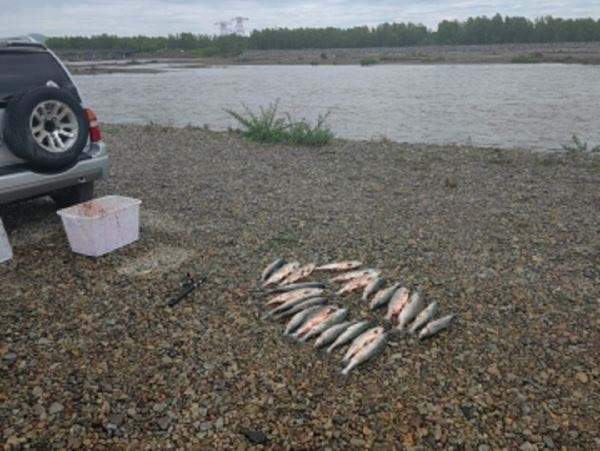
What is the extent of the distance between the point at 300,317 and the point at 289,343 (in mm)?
338

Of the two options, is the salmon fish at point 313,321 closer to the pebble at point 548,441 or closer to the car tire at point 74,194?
the pebble at point 548,441

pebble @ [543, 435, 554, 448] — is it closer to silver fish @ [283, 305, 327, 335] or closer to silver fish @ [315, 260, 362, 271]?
silver fish @ [283, 305, 327, 335]

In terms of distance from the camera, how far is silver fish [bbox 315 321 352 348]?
421 cm

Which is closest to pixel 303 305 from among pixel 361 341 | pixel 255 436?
pixel 361 341

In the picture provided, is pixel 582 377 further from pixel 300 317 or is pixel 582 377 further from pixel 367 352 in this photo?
pixel 300 317

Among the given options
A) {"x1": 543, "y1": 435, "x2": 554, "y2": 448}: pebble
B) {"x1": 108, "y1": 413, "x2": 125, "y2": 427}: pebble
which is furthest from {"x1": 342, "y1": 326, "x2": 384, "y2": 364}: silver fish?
{"x1": 108, "y1": 413, "x2": 125, "y2": 427}: pebble

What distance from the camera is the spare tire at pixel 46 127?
5.32 metres

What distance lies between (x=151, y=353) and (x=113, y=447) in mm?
969

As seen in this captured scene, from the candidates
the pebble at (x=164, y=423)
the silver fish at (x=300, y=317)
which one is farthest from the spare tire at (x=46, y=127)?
the pebble at (x=164, y=423)

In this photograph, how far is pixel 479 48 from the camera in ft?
339

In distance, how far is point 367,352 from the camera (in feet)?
13.2

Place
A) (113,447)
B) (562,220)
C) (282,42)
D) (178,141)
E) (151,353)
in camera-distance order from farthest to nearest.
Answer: (282,42), (178,141), (562,220), (151,353), (113,447)

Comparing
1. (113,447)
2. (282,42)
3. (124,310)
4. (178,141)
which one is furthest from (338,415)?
(282,42)

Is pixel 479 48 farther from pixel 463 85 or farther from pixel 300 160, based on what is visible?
pixel 300 160
